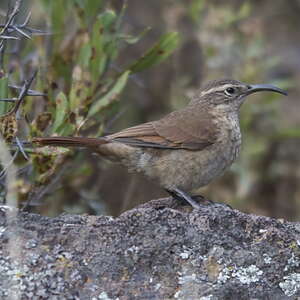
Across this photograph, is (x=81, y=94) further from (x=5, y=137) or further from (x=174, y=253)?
(x=174, y=253)

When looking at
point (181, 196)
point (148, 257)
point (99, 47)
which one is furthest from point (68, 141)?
point (148, 257)

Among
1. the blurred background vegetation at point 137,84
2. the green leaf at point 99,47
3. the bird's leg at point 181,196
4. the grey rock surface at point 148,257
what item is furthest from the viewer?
the green leaf at point 99,47

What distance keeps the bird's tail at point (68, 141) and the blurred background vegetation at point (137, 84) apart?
86 millimetres

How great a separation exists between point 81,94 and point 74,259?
2.33 m

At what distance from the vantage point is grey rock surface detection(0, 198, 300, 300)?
3.26m

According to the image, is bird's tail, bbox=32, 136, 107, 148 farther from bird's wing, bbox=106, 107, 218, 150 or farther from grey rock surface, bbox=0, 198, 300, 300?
grey rock surface, bbox=0, 198, 300, 300

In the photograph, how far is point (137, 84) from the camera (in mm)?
7180

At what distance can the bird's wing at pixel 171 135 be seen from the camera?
5.23 metres

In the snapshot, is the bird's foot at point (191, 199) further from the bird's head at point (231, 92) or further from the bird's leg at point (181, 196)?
the bird's head at point (231, 92)

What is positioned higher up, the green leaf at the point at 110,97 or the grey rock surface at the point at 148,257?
the green leaf at the point at 110,97

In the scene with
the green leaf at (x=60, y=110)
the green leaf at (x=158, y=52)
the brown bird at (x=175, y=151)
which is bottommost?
the brown bird at (x=175, y=151)

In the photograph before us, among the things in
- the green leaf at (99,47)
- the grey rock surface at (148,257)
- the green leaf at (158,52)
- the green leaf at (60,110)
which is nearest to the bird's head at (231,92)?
the green leaf at (158,52)

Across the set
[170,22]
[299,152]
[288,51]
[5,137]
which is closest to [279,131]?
[299,152]

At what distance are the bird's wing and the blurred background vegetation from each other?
0.79ft
